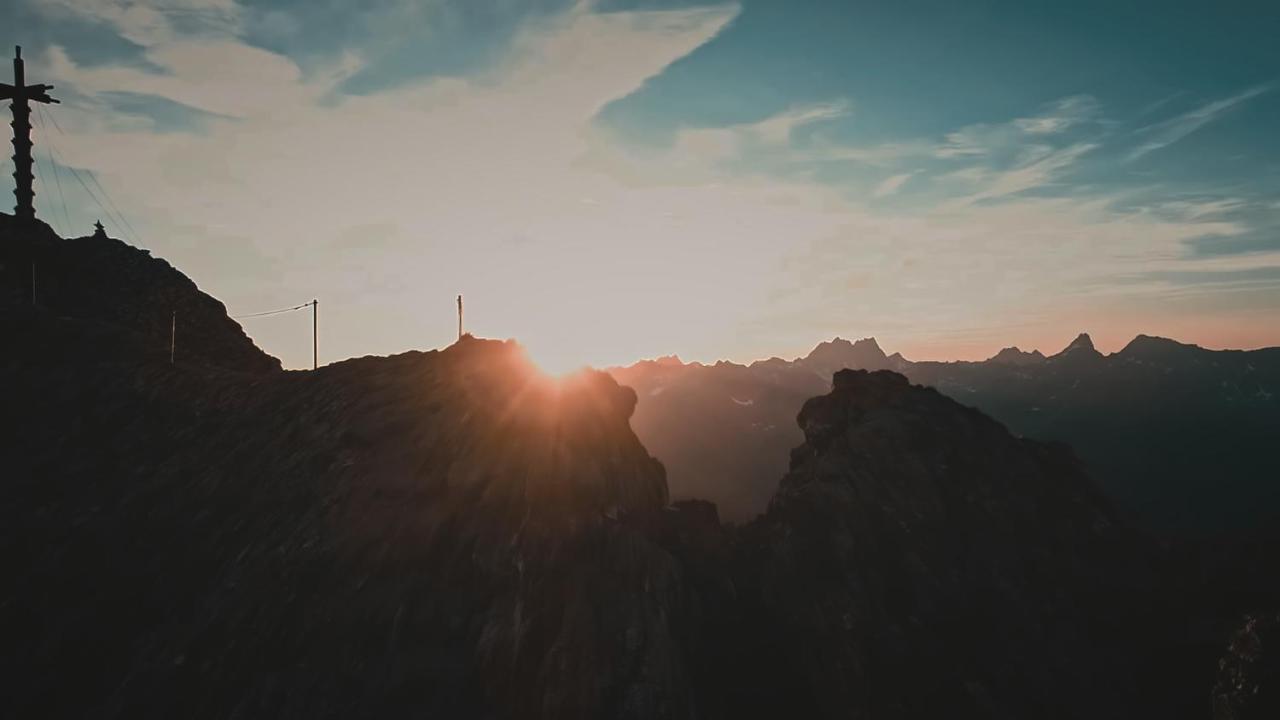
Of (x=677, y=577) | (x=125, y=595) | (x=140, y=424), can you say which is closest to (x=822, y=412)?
(x=677, y=577)

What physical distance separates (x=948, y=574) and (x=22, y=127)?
98.3 m

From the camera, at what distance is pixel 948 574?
36.7m

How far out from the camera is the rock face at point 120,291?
6781 cm

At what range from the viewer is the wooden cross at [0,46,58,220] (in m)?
69.0

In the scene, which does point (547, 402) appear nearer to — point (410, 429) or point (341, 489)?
point (410, 429)

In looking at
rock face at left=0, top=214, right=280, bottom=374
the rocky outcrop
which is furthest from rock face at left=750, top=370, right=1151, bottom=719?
rock face at left=0, top=214, right=280, bottom=374

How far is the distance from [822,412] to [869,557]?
17.1 meters

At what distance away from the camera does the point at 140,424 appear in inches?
1794

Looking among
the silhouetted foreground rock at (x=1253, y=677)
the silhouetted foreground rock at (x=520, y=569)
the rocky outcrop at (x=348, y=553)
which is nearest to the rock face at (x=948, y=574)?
the silhouetted foreground rock at (x=520, y=569)

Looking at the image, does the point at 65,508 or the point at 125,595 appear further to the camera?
the point at 65,508

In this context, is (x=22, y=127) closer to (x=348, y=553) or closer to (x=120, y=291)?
(x=120, y=291)

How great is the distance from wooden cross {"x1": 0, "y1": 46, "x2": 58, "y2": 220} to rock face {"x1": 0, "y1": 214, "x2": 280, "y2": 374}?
8.45 ft

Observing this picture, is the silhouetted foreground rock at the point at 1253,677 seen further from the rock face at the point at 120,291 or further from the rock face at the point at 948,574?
the rock face at the point at 120,291

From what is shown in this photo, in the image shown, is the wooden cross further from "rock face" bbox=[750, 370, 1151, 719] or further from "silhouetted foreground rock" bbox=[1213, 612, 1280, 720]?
"silhouetted foreground rock" bbox=[1213, 612, 1280, 720]
